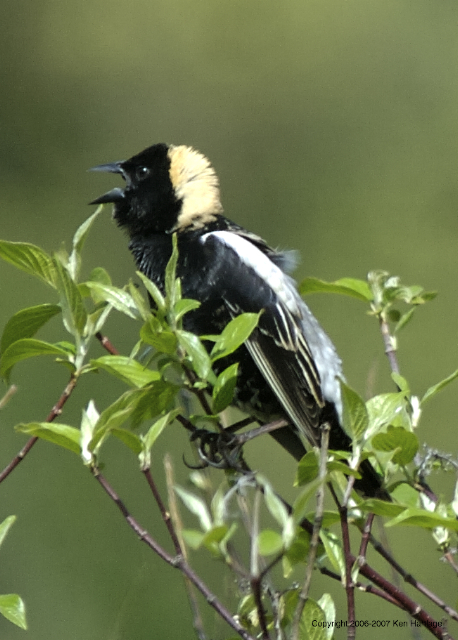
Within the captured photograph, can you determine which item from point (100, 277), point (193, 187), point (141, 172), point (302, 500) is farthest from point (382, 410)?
point (141, 172)

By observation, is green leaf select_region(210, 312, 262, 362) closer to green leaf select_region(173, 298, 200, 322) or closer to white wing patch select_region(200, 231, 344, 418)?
green leaf select_region(173, 298, 200, 322)

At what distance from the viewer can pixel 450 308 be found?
556 cm

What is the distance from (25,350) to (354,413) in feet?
1.54

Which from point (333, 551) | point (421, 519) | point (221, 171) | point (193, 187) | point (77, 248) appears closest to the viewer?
point (421, 519)

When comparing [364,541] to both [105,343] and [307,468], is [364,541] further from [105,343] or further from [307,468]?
[105,343]

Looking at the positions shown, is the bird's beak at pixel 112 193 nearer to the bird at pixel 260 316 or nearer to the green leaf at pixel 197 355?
the bird at pixel 260 316

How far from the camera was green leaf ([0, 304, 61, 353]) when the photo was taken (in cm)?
137

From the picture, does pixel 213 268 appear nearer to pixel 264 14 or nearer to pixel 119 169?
pixel 119 169

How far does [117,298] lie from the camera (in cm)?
136

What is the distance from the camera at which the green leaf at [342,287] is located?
165 centimetres

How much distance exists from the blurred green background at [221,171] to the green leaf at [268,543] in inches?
118

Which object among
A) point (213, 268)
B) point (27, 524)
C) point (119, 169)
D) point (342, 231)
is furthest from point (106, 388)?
point (213, 268)

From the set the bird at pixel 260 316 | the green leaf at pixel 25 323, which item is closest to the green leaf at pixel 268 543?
the green leaf at pixel 25 323

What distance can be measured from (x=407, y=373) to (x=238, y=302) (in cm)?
322
